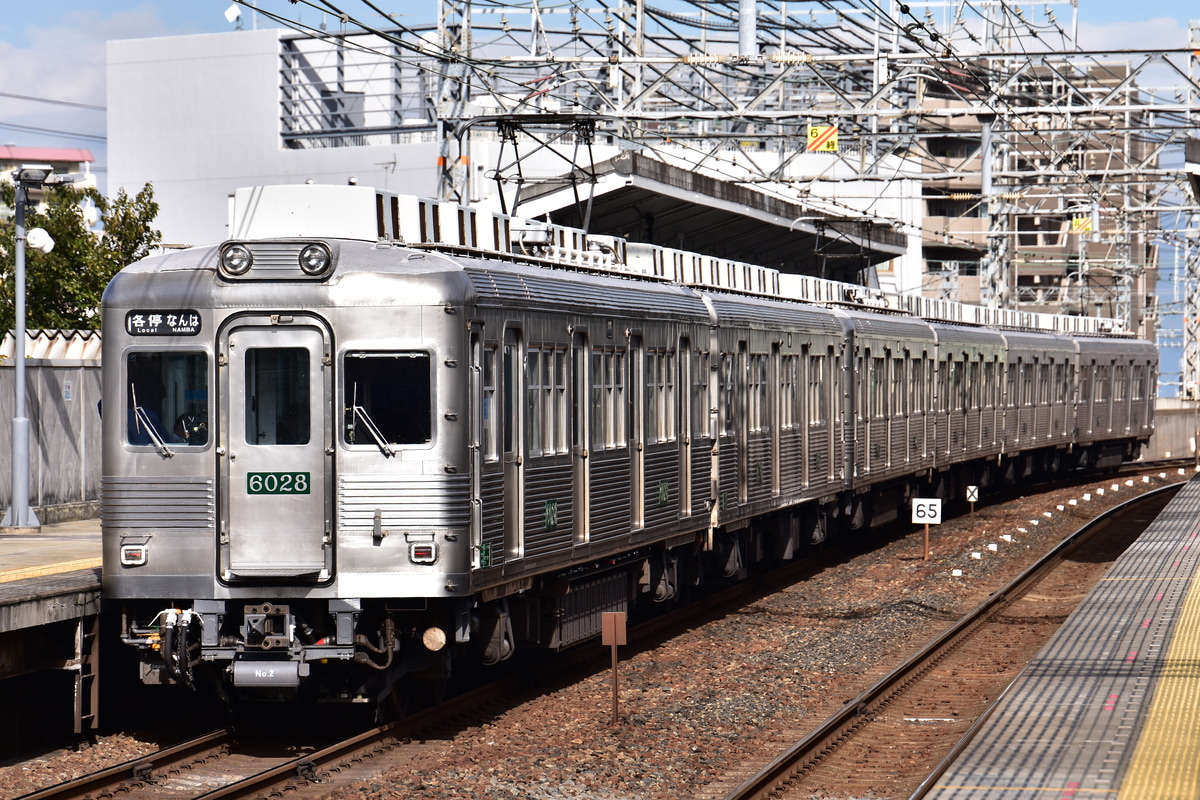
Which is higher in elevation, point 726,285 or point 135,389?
point 726,285

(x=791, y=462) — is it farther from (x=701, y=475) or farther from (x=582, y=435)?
(x=582, y=435)

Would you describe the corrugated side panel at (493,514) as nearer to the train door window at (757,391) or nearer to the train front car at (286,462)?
the train front car at (286,462)

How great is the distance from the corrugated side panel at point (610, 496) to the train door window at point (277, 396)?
3.10 meters

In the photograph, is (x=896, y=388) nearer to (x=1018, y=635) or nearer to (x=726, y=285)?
(x=726, y=285)

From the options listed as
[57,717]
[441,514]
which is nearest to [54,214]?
[57,717]

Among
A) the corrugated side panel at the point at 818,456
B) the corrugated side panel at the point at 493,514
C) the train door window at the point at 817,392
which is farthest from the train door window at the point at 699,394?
the corrugated side panel at the point at 493,514

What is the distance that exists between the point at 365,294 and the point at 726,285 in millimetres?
8840

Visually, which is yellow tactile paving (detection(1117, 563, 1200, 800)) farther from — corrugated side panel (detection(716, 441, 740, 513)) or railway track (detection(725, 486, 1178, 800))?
corrugated side panel (detection(716, 441, 740, 513))

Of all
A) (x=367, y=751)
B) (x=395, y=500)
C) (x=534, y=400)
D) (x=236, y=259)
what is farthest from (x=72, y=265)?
(x=367, y=751)

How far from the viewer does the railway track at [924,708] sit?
10.1 meters

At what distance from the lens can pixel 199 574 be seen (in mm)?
10266

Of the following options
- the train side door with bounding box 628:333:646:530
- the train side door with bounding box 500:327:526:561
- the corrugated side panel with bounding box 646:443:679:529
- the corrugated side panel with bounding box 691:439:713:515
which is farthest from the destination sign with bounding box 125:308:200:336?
the corrugated side panel with bounding box 691:439:713:515

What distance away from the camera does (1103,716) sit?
10.3 m

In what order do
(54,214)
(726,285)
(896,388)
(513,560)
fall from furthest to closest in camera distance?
1. (54,214)
2. (896,388)
3. (726,285)
4. (513,560)
